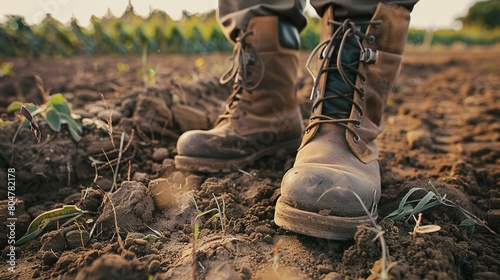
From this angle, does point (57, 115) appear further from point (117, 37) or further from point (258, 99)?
point (117, 37)

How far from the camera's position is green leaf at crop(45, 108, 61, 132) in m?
1.82

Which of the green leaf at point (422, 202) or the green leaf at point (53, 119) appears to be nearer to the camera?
the green leaf at point (422, 202)

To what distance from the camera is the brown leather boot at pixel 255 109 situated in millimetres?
1759

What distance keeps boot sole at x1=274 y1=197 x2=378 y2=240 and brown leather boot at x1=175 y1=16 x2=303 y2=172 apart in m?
0.64

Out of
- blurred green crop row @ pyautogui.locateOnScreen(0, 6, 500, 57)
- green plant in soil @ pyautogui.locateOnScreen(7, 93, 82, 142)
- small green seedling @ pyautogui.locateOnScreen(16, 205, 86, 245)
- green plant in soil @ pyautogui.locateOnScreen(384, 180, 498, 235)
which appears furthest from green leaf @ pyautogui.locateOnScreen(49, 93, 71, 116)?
blurred green crop row @ pyautogui.locateOnScreen(0, 6, 500, 57)

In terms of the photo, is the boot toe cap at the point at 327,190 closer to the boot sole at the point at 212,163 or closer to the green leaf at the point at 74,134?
the boot sole at the point at 212,163

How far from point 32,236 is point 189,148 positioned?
0.72 metres

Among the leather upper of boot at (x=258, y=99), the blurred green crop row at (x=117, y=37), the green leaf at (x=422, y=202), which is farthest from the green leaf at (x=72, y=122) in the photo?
the blurred green crop row at (x=117, y=37)

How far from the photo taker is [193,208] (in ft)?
4.73

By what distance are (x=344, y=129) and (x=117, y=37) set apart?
7.79 metres

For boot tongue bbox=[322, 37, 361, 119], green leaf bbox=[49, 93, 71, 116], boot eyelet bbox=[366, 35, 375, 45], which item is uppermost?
boot eyelet bbox=[366, 35, 375, 45]

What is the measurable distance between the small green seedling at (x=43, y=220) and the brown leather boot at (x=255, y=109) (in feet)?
1.78

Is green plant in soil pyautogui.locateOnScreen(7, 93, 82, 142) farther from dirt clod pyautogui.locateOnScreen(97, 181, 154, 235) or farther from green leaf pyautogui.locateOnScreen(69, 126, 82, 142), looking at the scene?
dirt clod pyautogui.locateOnScreen(97, 181, 154, 235)

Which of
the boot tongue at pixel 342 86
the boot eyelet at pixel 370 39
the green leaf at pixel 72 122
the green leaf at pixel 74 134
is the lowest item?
the green leaf at pixel 74 134
